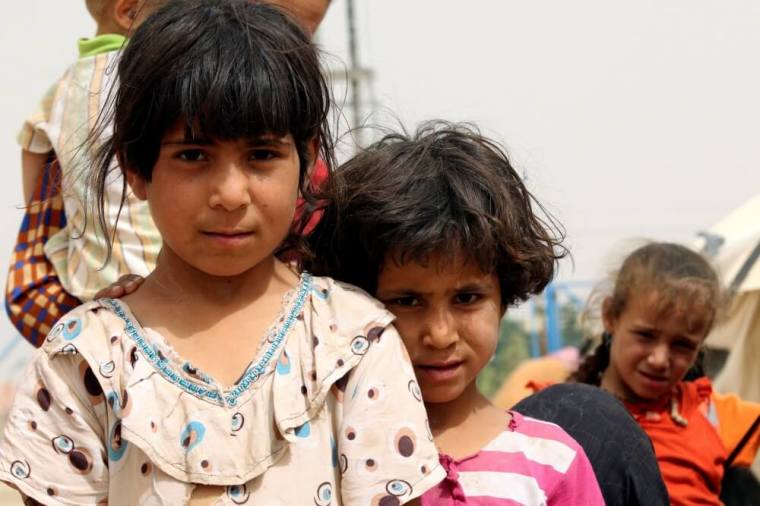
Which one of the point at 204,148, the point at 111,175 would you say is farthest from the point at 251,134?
the point at 111,175

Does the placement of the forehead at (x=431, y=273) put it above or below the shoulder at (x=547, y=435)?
above

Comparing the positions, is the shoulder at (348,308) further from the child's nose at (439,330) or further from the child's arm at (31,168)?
the child's arm at (31,168)

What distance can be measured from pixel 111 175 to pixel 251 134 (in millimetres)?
689

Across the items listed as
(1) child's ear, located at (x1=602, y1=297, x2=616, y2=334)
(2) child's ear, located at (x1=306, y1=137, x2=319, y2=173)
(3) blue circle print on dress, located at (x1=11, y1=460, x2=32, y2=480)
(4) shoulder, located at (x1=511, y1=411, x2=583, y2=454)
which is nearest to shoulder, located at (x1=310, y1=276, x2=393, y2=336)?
(2) child's ear, located at (x1=306, y1=137, x2=319, y2=173)

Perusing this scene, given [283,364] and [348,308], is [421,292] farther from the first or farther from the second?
[283,364]

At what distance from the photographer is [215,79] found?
215cm

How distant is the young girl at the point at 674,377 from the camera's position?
406 centimetres

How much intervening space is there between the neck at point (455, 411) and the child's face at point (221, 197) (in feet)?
1.84

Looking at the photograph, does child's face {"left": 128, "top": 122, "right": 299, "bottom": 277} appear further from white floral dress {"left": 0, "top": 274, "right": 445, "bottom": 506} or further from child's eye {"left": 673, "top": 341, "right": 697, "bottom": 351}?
child's eye {"left": 673, "top": 341, "right": 697, "bottom": 351}

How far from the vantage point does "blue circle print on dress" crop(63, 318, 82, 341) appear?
2.17 meters

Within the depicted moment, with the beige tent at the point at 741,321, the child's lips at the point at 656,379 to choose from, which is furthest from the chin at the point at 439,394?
the beige tent at the point at 741,321

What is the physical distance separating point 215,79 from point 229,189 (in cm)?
18

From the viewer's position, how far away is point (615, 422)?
2.88 m

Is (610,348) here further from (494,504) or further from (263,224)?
(263,224)
